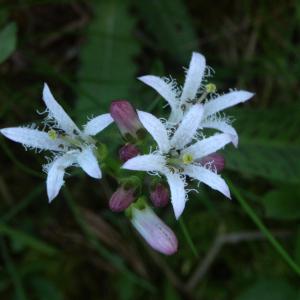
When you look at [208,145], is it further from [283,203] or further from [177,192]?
[283,203]

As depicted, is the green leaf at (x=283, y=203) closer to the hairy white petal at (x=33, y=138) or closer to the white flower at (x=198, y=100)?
the white flower at (x=198, y=100)

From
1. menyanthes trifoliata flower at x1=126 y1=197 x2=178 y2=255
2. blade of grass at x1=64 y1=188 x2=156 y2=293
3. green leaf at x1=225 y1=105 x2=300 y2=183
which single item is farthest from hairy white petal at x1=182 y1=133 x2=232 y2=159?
blade of grass at x1=64 y1=188 x2=156 y2=293

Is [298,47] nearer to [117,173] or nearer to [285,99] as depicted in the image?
[285,99]

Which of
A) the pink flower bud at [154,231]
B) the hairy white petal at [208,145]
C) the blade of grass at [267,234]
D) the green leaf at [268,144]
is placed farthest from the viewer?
the green leaf at [268,144]

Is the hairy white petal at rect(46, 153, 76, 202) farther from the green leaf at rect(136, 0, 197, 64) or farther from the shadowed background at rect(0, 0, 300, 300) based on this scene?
the green leaf at rect(136, 0, 197, 64)

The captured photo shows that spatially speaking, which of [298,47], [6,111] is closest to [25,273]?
[6,111]

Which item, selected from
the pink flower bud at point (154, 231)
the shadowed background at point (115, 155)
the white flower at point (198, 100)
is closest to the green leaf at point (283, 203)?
the shadowed background at point (115, 155)

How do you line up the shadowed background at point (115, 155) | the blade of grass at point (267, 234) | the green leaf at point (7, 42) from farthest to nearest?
the shadowed background at point (115, 155) < the green leaf at point (7, 42) < the blade of grass at point (267, 234)

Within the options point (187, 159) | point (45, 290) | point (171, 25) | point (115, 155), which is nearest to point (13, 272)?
point (45, 290)
